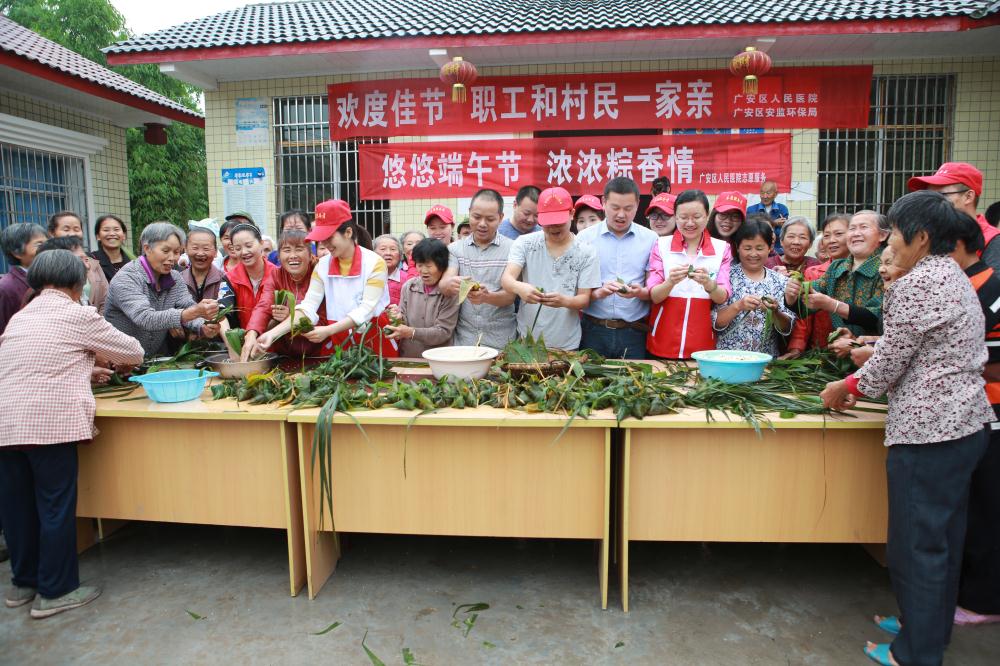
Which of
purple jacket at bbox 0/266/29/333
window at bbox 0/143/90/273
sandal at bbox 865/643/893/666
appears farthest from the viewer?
window at bbox 0/143/90/273

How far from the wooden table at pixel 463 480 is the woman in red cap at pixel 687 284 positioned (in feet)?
3.30

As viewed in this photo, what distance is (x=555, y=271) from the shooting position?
10.5 feet

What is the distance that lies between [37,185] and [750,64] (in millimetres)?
7683

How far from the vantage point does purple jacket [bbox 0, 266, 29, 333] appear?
2969mm

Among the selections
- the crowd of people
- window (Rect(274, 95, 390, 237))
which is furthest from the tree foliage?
the crowd of people

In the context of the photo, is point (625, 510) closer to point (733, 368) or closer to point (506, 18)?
point (733, 368)

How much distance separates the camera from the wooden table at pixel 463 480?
2473 mm

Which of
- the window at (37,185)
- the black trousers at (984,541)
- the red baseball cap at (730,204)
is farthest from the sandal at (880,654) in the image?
the window at (37,185)

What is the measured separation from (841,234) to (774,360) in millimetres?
867

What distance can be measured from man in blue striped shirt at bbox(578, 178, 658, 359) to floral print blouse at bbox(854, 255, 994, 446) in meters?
1.39

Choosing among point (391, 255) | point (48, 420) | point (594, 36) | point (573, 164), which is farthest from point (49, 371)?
point (594, 36)

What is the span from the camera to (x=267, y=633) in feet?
7.79

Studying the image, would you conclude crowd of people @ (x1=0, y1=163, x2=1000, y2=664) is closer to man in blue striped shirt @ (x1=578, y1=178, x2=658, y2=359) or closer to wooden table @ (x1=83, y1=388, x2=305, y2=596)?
man in blue striped shirt @ (x1=578, y1=178, x2=658, y2=359)

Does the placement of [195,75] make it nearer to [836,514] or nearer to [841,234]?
[841,234]
